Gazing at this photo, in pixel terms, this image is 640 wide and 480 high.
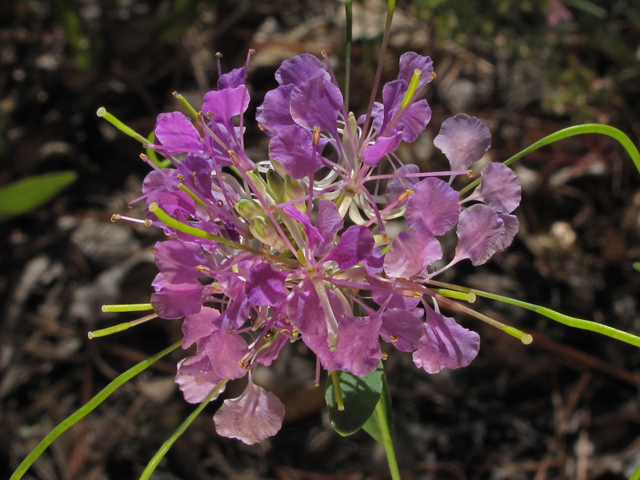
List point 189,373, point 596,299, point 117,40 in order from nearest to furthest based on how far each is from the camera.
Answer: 1. point 189,373
2. point 596,299
3. point 117,40

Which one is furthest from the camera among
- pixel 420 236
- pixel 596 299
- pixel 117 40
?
pixel 117 40

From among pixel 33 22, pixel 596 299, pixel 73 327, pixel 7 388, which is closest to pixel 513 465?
pixel 596 299

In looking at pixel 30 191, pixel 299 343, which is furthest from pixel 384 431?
pixel 30 191

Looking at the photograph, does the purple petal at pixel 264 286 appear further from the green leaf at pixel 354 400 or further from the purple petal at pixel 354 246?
the green leaf at pixel 354 400

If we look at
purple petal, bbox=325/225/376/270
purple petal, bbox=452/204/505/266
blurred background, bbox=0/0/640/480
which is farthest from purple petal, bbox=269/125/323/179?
blurred background, bbox=0/0/640/480

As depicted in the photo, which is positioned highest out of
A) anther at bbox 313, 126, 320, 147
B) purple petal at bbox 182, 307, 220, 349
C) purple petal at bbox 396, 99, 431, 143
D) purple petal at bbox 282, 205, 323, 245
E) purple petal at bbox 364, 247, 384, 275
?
anther at bbox 313, 126, 320, 147

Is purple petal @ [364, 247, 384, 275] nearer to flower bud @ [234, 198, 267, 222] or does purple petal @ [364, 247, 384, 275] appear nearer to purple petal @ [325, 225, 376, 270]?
purple petal @ [325, 225, 376, 270]

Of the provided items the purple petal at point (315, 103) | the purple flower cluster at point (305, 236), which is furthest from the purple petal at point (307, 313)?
the purple petal at point (315, 103)

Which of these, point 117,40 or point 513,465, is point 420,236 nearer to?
point 513,465
